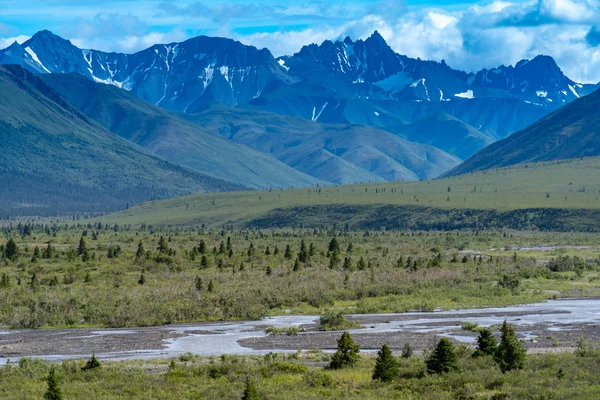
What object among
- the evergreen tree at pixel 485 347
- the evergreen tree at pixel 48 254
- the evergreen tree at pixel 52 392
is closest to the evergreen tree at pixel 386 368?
the evergreen tree at pixel 485 347

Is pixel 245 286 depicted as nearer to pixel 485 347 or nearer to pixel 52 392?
pixel 485 347

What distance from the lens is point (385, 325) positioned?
6322 centimetres

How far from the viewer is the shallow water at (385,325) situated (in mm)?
52875

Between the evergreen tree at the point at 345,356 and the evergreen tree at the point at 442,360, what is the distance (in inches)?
184

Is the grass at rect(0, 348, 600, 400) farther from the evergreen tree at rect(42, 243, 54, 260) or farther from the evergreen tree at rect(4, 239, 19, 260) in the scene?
the evergreen tree at rect(4, 239, 19, 260)

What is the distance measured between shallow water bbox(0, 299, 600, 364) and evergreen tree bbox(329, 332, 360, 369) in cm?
733

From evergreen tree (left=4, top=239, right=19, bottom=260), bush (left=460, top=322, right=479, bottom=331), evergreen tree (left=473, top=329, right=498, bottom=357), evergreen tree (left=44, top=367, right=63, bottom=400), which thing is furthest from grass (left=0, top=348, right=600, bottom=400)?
evergreen tree (left=4, top=239, right=19, bottom=260)

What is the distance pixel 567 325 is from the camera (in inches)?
2370

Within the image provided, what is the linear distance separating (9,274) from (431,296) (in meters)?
37.2

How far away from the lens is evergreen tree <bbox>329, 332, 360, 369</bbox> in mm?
45281

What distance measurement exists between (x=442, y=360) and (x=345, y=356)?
530cm

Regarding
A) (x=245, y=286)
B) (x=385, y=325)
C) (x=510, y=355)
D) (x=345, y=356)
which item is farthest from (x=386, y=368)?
(x=245, y=286)

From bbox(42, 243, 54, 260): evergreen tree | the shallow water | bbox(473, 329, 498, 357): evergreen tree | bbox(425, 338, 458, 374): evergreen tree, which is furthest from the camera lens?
bbox(42, 243, 54, 260): evergreen tree

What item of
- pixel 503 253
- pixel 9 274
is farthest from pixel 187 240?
pixel 9 274
